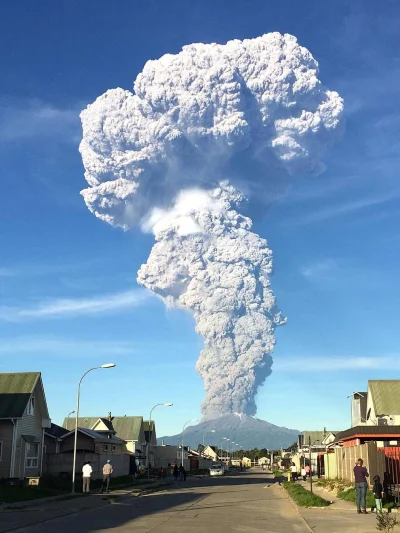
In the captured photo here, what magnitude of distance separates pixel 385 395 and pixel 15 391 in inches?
1126

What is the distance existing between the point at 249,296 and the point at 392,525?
159300 mm

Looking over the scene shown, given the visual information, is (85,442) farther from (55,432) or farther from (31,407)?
(31,407)

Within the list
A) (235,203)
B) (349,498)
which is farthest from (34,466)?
(235,203)

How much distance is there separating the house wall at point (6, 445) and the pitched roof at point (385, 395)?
2745 centimetres

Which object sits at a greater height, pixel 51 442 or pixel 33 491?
pixel 51 442

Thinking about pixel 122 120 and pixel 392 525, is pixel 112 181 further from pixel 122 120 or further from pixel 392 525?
pixel 392 525

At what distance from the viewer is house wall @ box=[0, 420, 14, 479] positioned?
4469 centimetres

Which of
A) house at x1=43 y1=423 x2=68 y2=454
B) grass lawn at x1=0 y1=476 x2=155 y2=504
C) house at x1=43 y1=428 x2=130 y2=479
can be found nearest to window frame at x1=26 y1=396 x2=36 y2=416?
grass lawn at x1=0 y1=476 x2=155 y2=504

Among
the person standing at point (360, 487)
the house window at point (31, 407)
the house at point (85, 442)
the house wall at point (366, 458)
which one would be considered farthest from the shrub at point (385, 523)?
the house at point (85, 442)

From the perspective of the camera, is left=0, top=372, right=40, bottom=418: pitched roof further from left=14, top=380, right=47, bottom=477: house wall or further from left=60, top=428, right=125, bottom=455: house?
left=60, top=428, right=125, bottom=455: house

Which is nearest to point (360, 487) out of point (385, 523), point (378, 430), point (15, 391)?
point (385, 523)

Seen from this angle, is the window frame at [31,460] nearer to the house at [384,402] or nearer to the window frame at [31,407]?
the window frame at [31,407]

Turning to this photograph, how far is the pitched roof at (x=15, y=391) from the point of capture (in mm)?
46000

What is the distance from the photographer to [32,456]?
49000 millimetres
